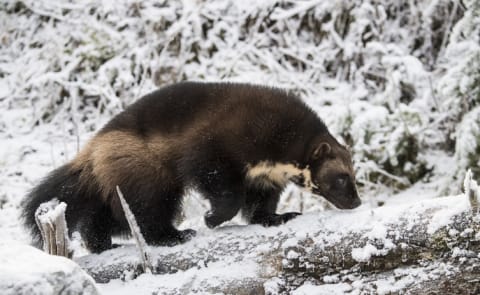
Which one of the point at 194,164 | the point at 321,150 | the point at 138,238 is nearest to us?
the point at 138,238

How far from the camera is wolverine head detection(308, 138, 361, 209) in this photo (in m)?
3.81

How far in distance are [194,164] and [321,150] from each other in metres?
0.77

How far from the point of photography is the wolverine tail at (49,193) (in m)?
3.69

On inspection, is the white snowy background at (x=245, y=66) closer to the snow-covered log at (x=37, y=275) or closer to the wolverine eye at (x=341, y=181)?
the wolverine eye at (x=341, y=181)

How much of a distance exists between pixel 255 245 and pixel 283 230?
0.50 feet

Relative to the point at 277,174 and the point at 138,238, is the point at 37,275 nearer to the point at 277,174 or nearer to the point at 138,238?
the point at 138,238

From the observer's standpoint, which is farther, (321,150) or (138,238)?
(321,150)

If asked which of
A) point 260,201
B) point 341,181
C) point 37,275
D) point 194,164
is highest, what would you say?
point 37,275

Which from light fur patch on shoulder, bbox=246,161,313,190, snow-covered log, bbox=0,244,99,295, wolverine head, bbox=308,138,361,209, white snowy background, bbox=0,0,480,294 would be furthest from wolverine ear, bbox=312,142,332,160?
white snowy background, bbox=0,0,480,294

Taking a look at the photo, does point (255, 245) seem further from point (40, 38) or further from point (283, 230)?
point (40, 38)

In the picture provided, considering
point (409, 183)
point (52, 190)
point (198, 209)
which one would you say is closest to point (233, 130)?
point (52, 190)

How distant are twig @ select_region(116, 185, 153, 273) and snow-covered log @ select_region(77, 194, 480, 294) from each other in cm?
6

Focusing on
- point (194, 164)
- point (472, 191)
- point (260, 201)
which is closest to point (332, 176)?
point (260, 201)

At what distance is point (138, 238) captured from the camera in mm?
2938
